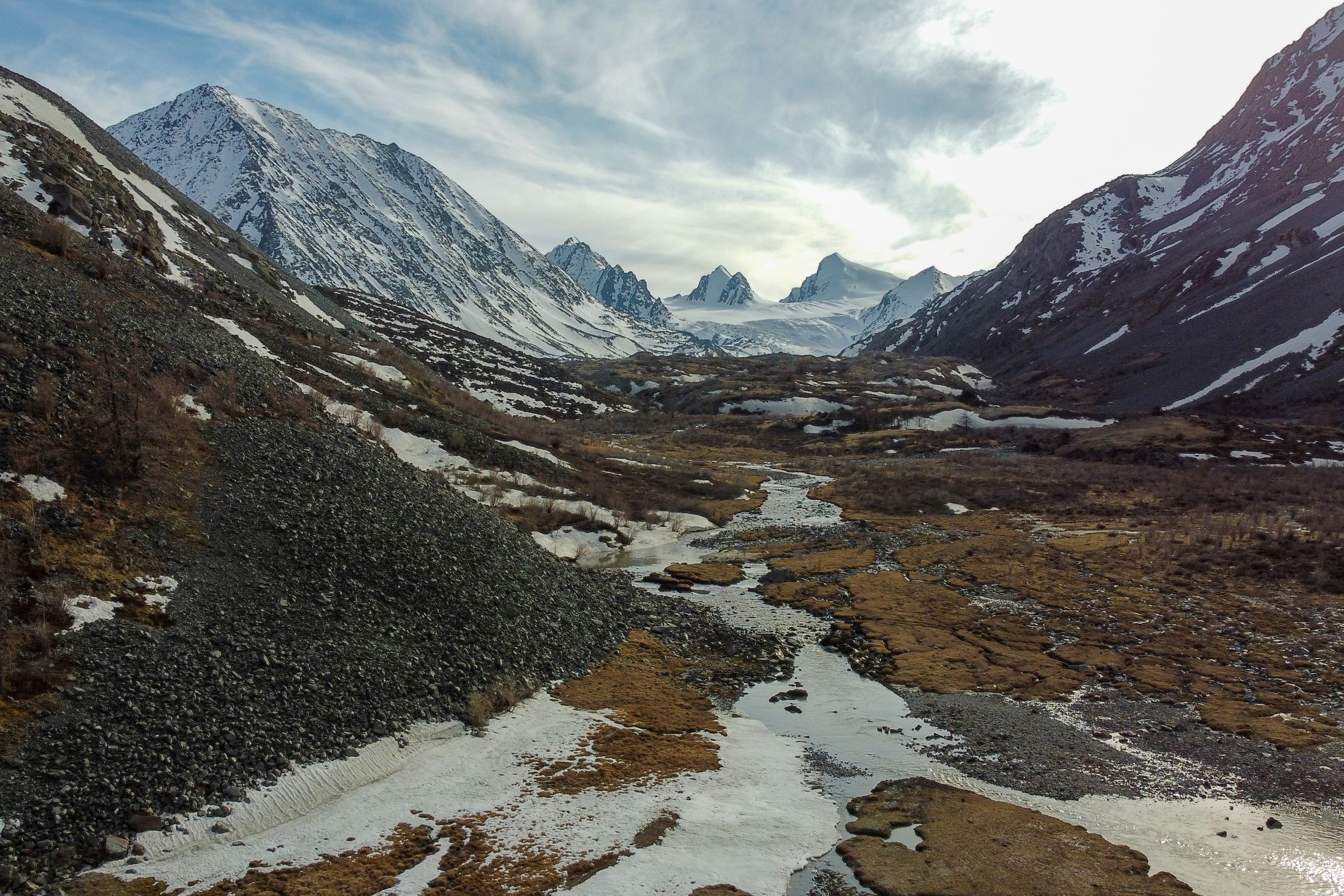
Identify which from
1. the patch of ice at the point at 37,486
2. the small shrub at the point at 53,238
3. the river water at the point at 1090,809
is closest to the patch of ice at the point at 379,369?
the small shrub at the point at 53,238

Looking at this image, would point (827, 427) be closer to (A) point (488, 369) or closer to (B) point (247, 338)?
(A) point (488, 369)

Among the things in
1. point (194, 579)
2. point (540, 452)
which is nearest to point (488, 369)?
point (540, 452)

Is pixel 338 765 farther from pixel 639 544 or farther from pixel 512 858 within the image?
pixel 639 544

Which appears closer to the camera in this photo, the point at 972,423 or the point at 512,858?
the point at 512,858

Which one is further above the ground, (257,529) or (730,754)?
(257,529)

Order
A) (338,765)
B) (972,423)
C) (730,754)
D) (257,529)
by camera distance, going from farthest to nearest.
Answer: (972,423)
(257,529)
(730,754)
(338,765)

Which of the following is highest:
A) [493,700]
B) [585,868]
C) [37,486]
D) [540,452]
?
[37,486]

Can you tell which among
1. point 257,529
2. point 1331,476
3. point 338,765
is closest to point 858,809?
point 338,765

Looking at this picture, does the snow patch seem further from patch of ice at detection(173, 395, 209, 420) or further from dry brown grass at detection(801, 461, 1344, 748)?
patch of ice at detection(173, 395, 209, 420)
